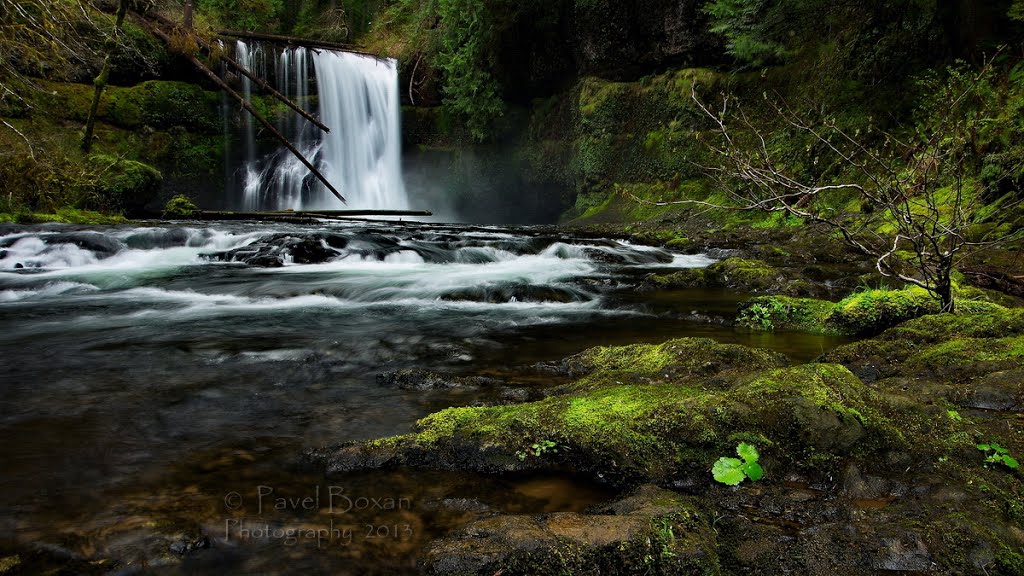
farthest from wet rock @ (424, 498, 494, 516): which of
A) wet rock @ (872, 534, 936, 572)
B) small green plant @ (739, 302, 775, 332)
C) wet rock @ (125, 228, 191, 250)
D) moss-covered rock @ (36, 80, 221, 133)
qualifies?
moss-covered rock @ (36, 80, 221, 133)

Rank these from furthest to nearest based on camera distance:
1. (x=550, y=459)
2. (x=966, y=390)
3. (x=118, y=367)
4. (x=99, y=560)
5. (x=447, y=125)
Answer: (x=447, y=125) → (x=118, y=367) → (x=966, y=390) → (x=550, y=459) → (x=99, y=560)

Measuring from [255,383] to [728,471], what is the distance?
282 centimetres

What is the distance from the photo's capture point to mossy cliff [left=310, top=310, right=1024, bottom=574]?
1.49 metres

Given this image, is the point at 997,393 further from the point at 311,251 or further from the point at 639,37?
the point at 639,37

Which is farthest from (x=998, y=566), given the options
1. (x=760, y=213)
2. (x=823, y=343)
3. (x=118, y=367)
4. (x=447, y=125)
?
(x=447, y=125)

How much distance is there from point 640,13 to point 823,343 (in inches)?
643

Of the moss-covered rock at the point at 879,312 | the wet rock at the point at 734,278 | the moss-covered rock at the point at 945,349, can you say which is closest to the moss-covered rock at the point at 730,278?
the wet rock at the point at 734,278

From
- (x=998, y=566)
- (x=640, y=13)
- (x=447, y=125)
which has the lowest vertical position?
(x=998, y=566)

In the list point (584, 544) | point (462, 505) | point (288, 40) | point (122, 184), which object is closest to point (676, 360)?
point (462, 505)

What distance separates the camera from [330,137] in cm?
2161

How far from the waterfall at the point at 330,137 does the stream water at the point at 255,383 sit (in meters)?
12.4

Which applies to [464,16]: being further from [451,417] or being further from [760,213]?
[451,417]

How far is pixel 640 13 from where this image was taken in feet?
56.8

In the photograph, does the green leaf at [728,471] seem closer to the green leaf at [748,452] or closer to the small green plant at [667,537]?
the green leaf at [748,452]
